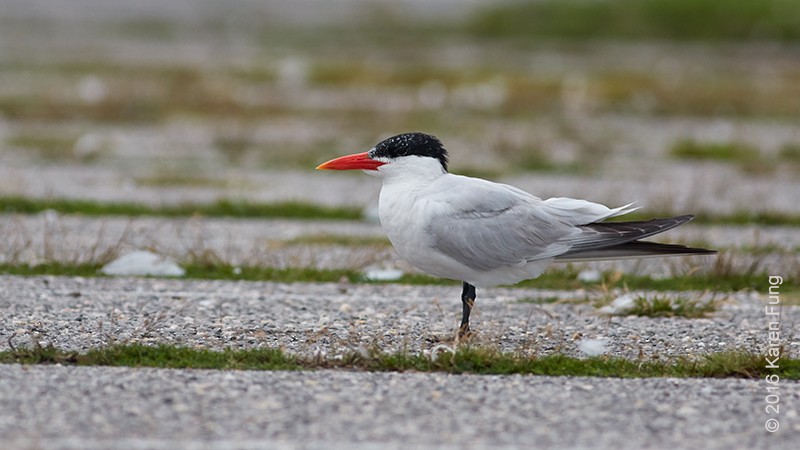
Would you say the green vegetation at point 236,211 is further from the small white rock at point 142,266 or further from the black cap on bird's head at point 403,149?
Result: the black cap on bird's head at point 403,149

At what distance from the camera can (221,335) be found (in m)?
8.34

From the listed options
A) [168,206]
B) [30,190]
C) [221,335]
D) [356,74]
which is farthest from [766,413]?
[356,74]

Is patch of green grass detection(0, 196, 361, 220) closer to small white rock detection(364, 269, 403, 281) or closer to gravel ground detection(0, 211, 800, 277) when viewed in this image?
gravel ground detection(0, 211, 800, 277)

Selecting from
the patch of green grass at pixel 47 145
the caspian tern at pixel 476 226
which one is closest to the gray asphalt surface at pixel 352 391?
the caspian tern at pixel 476 226

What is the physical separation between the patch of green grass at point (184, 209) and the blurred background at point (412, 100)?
15.7 inches

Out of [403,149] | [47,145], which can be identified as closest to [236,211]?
[47,145]

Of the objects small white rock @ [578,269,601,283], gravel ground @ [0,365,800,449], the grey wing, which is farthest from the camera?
small white rock @ [578,269,601,283]

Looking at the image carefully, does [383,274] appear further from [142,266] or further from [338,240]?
[142,266]

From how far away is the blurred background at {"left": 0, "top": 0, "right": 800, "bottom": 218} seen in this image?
17.0 metres

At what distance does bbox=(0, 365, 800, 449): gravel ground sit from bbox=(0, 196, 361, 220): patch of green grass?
6883 mm

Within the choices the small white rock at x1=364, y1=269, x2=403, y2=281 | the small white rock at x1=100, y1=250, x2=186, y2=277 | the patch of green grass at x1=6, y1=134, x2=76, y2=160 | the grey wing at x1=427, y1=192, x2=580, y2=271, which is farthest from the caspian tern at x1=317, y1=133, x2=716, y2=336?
the patch of green grass at x1=6, y1=134, x2=76, y2=160

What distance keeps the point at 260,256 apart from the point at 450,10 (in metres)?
36.7

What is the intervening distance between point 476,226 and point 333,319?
164cm

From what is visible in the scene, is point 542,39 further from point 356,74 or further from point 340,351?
point 340,351
